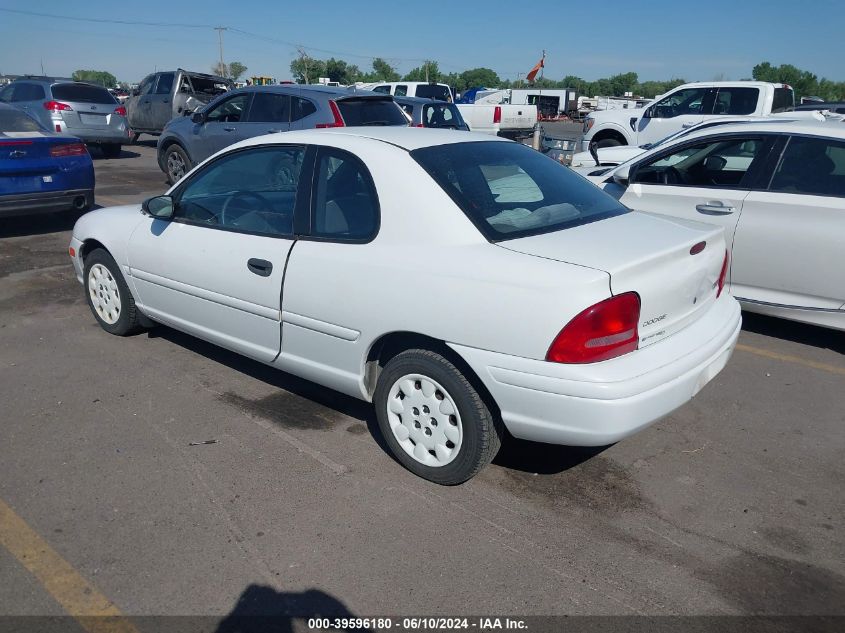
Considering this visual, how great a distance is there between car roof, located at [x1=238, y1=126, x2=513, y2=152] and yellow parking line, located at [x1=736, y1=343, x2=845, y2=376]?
8.37 feet

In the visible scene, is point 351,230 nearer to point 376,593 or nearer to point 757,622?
point 376,593

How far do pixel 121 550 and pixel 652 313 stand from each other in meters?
2.48

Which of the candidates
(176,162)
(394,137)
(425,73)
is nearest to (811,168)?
(394,137)

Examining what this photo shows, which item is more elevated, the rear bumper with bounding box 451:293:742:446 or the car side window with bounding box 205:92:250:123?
the car side window with bounding box 205:92:250:123

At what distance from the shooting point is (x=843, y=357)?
5.16 m

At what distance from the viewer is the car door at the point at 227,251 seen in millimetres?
3898

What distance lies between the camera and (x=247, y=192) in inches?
174

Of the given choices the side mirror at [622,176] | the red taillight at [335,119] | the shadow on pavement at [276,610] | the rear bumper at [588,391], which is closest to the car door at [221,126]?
the red taillight at [335,119]

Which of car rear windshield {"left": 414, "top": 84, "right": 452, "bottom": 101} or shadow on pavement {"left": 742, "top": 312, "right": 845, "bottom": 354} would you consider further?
car rear windshield {"left": 414, "top": 84, "right": 452, "bottom": 101}

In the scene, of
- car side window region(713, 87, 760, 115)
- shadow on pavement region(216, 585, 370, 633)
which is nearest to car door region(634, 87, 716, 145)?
car side window region(713, 87, 760, 115)

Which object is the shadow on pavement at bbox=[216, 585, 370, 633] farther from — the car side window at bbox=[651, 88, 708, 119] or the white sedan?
the car side window at bbox=[651, 88, 708, 119]

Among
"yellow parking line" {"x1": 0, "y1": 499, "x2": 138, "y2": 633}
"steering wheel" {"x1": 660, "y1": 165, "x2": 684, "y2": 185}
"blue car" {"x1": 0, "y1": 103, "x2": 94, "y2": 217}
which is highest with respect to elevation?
"steering wheel" {"x1": 660, "y1": 165, "x2": 684, "y2": 185}

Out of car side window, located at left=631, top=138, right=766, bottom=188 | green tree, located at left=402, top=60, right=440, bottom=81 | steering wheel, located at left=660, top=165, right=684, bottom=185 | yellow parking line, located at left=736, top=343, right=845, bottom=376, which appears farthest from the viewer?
green tree, located at left=402, top=60, right=440, bottom=81

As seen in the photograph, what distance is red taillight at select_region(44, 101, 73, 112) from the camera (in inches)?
580
